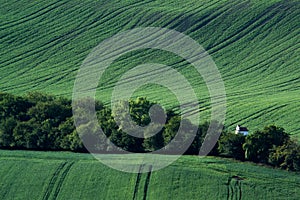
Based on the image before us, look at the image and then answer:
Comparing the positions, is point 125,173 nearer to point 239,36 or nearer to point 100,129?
point 100,129

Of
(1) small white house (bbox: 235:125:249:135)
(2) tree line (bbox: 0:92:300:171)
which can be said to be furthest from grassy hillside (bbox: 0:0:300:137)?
(2) tree line (bbox: 0:92:300:171)

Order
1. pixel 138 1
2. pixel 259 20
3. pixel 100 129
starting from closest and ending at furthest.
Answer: pixel 100 129 < pixel 259 20 < pixel 138 1

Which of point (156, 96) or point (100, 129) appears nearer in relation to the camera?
point (100, 129)

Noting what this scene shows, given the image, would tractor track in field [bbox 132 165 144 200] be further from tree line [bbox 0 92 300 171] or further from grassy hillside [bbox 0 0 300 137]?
grassy hillside [bbox 0 0 300 137]

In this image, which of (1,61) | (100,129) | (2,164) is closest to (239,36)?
(1,61)

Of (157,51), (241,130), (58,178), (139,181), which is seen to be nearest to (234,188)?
(139,181)

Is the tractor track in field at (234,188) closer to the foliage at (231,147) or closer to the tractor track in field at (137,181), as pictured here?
the foliage at (231,147)

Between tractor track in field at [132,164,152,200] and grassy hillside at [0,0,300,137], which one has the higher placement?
grassy hillside at [0,0,300,137]
